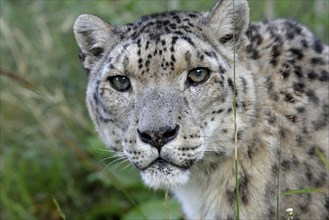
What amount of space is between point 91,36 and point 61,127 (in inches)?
133

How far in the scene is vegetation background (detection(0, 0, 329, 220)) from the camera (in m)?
8.55

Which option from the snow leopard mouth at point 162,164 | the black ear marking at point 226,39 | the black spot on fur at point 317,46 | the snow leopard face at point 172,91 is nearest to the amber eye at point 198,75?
the snow leopard face at point 172,91

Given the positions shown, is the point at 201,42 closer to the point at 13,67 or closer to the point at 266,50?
the point at 266,50

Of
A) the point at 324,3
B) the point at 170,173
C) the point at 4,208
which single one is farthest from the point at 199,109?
the point at 324,3

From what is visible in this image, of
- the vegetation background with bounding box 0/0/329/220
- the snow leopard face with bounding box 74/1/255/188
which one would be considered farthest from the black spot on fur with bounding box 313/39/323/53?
the vegetation background with bounding box 0/0/329/220

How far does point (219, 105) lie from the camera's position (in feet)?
19.2

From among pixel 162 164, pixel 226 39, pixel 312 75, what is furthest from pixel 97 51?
pixel 312 75

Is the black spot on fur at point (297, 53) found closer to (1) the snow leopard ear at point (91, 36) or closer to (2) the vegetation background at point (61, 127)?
(1) the snow leopard ear at point (91, 36)

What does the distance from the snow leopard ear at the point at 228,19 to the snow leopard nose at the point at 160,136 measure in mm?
1042

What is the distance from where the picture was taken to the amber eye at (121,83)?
19.5 feet

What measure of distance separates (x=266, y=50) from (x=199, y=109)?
92 centimetres

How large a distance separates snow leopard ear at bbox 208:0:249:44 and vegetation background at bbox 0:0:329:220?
7.42ft

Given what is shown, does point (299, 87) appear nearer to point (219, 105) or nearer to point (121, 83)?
point (219, 105)

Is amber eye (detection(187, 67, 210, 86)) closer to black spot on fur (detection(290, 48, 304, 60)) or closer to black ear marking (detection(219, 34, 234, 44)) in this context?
black ear marking (detection(219, 34, 234, 44))
